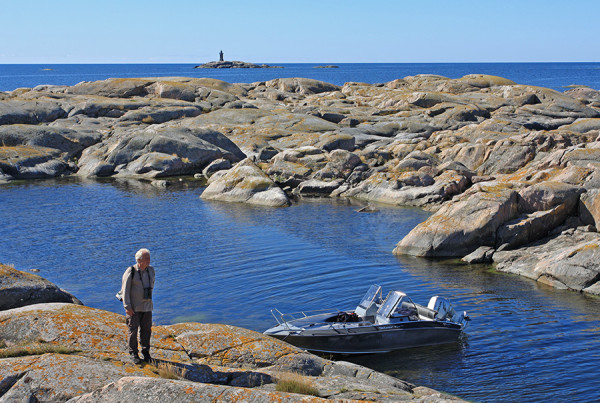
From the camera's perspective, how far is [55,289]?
1970cm

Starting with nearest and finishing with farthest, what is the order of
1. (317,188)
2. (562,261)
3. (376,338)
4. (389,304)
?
(376,338) → (389,304) → (562,261) → (317,188)

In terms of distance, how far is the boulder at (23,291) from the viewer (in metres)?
18.3

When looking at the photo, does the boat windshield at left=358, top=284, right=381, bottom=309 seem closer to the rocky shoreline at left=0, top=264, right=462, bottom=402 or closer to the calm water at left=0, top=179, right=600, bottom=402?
the calm water at left=0, top=179, right=600, bottom=402

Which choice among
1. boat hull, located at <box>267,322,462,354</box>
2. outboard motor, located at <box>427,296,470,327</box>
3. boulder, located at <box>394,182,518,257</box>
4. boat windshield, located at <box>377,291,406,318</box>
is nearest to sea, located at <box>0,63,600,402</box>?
boat hull, located at <box>267,322,462,354</box>

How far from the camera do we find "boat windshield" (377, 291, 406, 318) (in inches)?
909

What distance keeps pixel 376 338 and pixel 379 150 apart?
37.6 metres

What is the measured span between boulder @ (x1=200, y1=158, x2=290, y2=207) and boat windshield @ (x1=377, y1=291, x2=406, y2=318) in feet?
84.0

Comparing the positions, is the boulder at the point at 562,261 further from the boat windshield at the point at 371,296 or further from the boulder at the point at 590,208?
the boat windshield at the point at 371,296

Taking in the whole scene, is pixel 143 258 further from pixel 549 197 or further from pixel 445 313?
pixel 549 197

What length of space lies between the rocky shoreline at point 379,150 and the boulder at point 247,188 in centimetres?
Result: 12

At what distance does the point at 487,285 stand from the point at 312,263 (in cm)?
887

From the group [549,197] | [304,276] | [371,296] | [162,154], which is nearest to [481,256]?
[549,197]

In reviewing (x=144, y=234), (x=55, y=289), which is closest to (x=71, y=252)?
(x=144, y=234)

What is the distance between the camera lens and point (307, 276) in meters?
31.0
